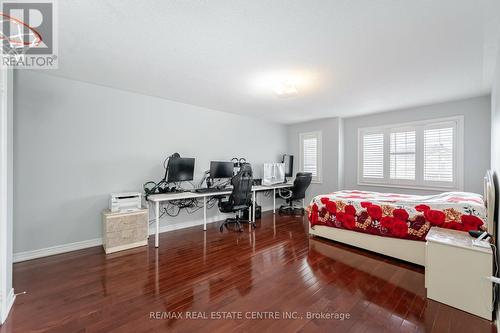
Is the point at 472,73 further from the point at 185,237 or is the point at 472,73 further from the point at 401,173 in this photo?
the point at 185,237

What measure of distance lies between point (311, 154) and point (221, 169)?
2.78 meters

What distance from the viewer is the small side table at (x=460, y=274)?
181 centimetres

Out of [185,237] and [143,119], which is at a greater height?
[143,119]

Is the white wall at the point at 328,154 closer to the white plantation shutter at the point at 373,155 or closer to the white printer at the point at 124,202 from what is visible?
the white plantation shutter at the point at 373,155

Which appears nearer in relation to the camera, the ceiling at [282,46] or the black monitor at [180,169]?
the ceiling at [282,46]

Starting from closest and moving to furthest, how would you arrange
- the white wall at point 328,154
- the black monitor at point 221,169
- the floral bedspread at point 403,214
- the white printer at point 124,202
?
the floral bedspread at point 403,214 < the white printer at point 124,202 < the black monitor at point 221,169 < the white wall at point 328,154

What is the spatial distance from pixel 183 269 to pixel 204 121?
3.01 meters

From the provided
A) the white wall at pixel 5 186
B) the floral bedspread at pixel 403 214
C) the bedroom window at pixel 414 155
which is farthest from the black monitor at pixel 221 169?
the bedroom window at pixel 414 155

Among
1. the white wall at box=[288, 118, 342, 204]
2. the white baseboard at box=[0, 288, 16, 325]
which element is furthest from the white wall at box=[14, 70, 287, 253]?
Result: the white wall at box=[288, 118, 342, 204]

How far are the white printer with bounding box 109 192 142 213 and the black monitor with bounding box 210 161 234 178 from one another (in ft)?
4.80

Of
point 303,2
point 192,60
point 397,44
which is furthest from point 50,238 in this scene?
point 397,44

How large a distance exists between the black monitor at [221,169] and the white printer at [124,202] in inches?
57.6

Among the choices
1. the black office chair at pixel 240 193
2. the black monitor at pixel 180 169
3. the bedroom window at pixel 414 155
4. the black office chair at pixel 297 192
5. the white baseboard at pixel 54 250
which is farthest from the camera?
the black office chair at pixel 297 192

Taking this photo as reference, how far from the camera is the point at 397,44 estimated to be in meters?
2.16
